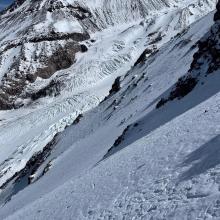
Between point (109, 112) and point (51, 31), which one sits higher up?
point (51, 31)

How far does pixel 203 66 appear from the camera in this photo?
1282 inches

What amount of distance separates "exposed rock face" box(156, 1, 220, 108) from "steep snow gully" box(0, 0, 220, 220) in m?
0.11

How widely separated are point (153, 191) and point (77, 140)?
3349 cm

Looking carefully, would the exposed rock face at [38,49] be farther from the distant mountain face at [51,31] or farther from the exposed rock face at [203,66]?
the exposed rock face at [203,66]

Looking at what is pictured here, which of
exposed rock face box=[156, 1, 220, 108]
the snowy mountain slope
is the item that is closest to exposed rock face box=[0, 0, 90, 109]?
the snowy mountain slope

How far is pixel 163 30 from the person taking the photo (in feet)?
391

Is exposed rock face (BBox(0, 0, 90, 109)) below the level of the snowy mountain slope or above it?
above

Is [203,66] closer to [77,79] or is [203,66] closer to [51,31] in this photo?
[77,79]

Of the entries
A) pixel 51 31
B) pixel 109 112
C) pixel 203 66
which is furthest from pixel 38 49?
pixel 203 66

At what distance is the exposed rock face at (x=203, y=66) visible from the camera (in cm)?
3122

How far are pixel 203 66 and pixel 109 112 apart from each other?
20.0 meters

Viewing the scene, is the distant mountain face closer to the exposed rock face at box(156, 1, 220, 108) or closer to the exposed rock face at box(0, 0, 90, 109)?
the exposed rock face at box(0, 0, 90, 109)

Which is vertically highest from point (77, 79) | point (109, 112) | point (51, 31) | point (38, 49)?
point (51, 31)

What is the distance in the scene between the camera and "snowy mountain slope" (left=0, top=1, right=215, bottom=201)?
76.1m
